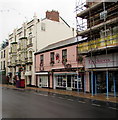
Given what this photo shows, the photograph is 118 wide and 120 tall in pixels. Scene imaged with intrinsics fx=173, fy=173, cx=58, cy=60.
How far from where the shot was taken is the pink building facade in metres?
20.9

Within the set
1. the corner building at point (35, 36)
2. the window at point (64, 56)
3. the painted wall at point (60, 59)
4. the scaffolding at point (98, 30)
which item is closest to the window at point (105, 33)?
the scaffolding at point (98, 30)

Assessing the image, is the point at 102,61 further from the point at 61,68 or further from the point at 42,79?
the point at 42,79

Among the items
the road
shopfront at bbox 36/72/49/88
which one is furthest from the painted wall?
the road

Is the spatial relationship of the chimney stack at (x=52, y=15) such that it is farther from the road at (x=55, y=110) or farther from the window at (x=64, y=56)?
the road at (x=55, y=110)

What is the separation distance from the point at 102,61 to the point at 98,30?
3.31 meters

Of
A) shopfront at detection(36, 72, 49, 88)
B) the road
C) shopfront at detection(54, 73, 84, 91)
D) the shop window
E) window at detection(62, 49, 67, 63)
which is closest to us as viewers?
the road

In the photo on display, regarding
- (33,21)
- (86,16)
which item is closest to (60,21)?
(33,21)

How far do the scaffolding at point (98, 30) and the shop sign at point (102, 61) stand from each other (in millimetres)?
108

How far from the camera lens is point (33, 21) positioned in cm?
3356

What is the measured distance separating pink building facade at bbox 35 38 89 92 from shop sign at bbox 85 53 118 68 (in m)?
1.57

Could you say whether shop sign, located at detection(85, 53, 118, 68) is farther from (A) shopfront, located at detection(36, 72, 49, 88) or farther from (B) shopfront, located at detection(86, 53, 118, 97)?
(A) shopfront, located at detection(36, 72, 49, 88)

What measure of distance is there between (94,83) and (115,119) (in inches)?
423

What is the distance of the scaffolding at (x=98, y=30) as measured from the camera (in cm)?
1586

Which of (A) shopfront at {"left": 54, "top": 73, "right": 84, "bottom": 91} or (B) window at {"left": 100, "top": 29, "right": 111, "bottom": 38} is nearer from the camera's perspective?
(B) window at {"left": 100, "top": 29, "right": 111, "bottom": 38}
